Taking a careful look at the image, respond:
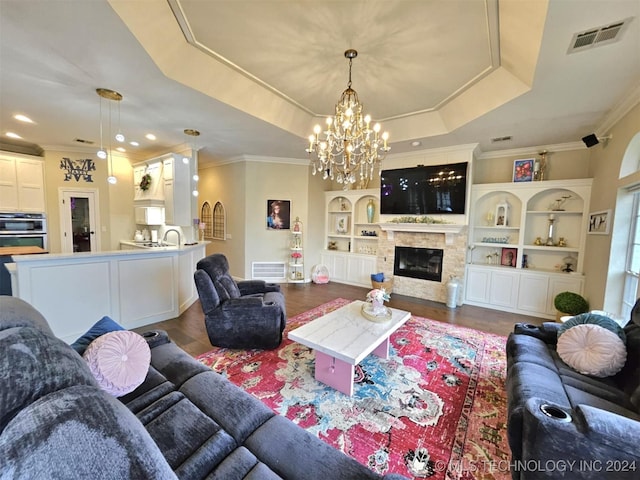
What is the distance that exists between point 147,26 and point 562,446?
386 centimetres

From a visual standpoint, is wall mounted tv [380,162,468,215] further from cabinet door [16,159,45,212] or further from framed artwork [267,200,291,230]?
cabinet door [16,159,45,212]

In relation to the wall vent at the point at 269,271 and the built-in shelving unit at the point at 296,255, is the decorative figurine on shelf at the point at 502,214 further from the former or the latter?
the wall vent at the point at 269,271

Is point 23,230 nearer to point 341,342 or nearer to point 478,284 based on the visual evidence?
point 341,342

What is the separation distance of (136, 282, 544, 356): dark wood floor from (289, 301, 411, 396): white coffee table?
4.54 ft

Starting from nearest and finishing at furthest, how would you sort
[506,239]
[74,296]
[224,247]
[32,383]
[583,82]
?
[32,383] → [583,82] → [74,296] → [506,239] → [224,247]

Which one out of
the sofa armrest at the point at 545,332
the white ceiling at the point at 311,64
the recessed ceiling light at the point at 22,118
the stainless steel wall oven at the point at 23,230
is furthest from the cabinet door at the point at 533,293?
the stainless steel wall oven at the point at 23,230

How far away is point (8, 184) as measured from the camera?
201 inches

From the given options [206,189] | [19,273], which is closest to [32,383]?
[19,273]

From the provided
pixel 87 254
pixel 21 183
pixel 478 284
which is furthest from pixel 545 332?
pixel 21 183

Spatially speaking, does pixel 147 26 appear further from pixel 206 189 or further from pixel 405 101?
pixel 206 189

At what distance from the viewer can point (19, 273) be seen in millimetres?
2699

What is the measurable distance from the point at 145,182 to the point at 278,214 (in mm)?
2824

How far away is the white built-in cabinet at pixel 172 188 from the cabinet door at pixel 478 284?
544cm

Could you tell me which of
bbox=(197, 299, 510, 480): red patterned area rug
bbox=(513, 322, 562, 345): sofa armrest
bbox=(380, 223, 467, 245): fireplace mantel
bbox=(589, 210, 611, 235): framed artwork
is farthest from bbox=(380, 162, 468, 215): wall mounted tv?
bbox=(513, 322, 562, 345): sofa armrest
